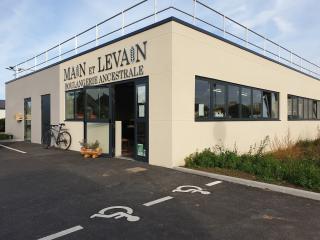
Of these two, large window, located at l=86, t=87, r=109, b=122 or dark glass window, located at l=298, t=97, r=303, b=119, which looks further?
dark glass window, located at l=298, t=97, r=303, b=119

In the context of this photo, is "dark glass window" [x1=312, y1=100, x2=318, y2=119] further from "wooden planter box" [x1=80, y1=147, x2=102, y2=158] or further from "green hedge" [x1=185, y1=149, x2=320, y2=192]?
"wooden planter box" [x1=80, y1=147, x2=102, y2=158]

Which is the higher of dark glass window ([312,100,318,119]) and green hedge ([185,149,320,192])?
dark glass window ([312,100,318,119])

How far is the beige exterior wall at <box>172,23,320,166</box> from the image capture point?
971 cm

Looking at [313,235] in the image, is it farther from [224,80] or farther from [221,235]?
[224,80]

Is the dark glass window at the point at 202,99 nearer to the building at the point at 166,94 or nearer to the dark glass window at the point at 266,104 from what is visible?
the building at the point at 166,94

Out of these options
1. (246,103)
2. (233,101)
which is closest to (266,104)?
(246,103)

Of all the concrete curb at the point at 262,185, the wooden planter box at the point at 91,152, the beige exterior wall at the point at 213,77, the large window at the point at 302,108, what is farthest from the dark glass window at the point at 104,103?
the large window at the point at 302,108

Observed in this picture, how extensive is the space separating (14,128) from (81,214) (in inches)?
692

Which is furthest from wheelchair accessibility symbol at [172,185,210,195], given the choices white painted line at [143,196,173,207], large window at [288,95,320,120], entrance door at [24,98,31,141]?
entrance door at [24,98,31,141]

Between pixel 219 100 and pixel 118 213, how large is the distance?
7.24 m

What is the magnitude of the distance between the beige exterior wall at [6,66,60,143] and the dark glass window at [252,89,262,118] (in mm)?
8887

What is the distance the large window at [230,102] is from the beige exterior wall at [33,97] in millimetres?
7602

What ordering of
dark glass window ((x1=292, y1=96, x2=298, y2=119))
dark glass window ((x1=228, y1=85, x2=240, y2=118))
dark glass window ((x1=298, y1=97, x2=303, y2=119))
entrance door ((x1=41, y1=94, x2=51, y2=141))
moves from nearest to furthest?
dark glass window ((x1=228, y1=85, x2=240, y2=118)) < entrance door ((x1=41, y1=94, x2=51, y2=141)) < dark glass window ((x1=292, y1=96, x2=298, y2=119)) < dark glass window ((x1=298, y1=97, x2=303, y2=119))

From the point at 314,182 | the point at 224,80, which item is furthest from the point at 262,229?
the point at 224,80
